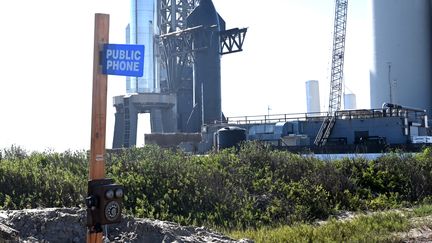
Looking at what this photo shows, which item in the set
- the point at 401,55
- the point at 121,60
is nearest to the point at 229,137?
the point at 121,60

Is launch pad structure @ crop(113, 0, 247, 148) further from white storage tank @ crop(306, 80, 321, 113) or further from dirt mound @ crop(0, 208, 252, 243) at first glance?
white storage tank @ crop(306, 80, 321, 113)

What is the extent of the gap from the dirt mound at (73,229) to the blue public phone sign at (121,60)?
3.31 m

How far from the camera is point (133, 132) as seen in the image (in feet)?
239

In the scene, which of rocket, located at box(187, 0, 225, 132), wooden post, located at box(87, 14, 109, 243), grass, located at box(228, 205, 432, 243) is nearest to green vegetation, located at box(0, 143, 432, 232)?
grass, located at box(228, 205, 432, 243)

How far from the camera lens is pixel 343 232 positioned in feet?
35.1

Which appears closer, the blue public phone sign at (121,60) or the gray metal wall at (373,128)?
the blue public phone sign at (121,60)

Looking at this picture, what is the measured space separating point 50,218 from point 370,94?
2645 inches

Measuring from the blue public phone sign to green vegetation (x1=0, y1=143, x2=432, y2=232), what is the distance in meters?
6.41

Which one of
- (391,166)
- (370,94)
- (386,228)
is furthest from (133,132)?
(386,228)

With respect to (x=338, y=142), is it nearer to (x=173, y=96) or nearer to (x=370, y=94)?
(x=370, y=94)

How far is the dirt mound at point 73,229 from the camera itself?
7934 mm

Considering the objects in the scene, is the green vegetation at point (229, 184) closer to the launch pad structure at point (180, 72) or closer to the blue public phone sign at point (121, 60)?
the blue public phone sign at point (121, 60)

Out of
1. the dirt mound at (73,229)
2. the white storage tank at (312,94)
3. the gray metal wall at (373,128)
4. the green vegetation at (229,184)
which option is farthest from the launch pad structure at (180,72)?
the white storage tank at (312,94)

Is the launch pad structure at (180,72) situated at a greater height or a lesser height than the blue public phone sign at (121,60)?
greater
